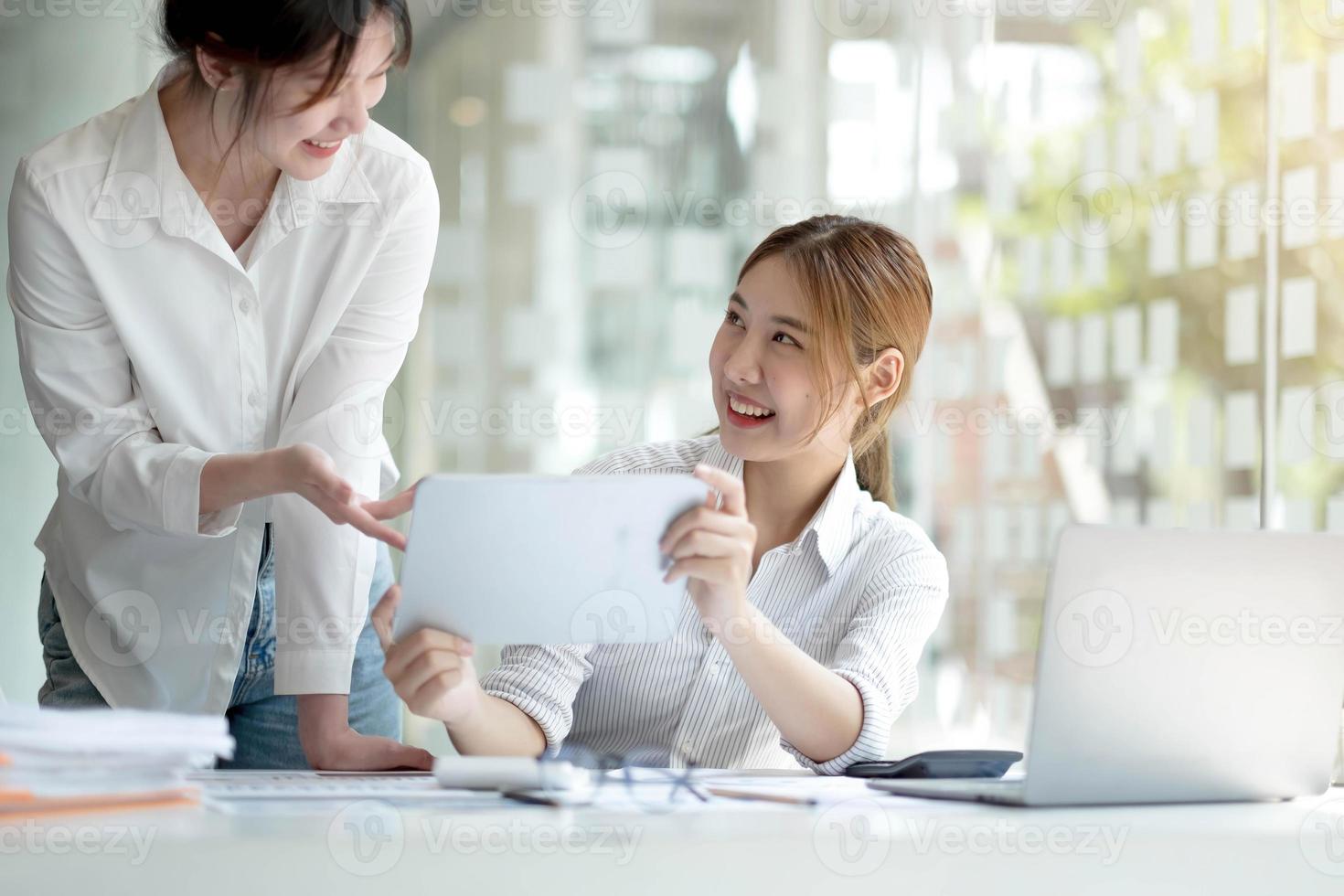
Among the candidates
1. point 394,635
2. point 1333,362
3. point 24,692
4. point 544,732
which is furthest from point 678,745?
point 1333,362

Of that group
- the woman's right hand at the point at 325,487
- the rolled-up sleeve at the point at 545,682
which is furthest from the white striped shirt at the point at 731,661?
the woman's right hand at the point at 325,487

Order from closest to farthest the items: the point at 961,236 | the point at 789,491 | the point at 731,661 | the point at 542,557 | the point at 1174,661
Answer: the point at 1174,661 < the point at 542,557 < the point at 731,661 < the point at 789,491 < the point at 961,236

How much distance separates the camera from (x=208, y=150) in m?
1.48

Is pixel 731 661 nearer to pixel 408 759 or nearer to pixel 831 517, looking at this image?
pixel 831 517

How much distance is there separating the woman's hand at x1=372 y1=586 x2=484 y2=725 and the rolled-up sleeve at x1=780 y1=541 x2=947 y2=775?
1.27 feet

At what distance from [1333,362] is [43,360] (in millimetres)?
→ 3044

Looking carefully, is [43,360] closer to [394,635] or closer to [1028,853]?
[394,635]

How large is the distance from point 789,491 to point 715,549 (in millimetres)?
545

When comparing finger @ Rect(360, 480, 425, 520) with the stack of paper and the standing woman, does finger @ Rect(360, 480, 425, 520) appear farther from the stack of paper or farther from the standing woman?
the stack of paper

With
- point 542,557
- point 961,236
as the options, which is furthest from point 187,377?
point 961,236

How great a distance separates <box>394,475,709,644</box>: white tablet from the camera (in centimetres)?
104

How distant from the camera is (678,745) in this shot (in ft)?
5.05

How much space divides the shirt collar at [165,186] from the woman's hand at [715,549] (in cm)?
63

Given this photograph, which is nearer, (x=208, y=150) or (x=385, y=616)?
(x=385, y=616)
